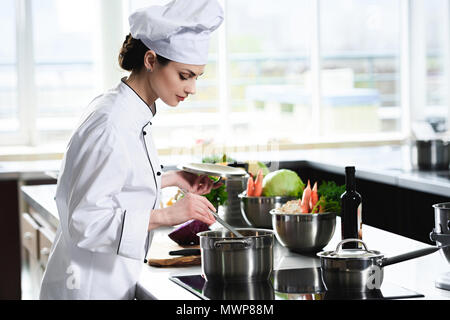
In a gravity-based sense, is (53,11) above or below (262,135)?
above

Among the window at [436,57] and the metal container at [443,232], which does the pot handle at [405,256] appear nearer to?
the metal container at [443,232]

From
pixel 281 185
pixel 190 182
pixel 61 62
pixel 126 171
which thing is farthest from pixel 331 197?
pixel 61 62

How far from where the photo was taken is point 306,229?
1948 millimetres

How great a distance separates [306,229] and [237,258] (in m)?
0.39

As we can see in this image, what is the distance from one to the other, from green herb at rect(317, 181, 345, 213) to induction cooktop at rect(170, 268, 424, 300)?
280 millimetres

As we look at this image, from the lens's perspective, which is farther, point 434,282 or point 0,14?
point 0,14

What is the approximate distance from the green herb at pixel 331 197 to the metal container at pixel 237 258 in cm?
38

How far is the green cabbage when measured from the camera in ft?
7.58

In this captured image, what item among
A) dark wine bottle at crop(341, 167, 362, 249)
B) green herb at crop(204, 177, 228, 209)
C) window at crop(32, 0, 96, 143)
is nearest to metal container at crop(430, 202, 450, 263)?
dark wine bottle at crop(341, 167, 362, 249)

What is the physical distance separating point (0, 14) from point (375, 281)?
5551mm

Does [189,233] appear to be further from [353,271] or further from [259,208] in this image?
[353,271]

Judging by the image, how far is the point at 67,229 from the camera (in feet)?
6.02

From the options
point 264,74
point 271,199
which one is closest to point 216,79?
point 264,74

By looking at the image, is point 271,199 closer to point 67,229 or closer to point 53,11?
point 67,229
